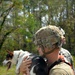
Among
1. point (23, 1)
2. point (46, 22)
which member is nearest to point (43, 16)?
point (46, 22)

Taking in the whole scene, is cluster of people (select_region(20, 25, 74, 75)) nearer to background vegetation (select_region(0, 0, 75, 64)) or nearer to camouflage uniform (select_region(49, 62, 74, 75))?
camouflage uniform (select_region(49, 62, 74, 75))

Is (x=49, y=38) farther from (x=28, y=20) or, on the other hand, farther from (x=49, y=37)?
(x=28, y=20)

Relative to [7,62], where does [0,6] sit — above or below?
below

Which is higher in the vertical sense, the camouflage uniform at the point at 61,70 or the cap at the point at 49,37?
the cap at the point at 49,37

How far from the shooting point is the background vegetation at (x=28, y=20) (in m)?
26.0

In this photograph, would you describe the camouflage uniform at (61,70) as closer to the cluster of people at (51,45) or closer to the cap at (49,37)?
the cluster of people at (51,45)

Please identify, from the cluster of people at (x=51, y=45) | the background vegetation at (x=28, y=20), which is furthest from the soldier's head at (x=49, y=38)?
the background vegetation at (x=28, y=20)

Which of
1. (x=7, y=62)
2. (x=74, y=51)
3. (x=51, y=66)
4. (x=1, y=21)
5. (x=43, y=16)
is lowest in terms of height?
(x=74, y=51)

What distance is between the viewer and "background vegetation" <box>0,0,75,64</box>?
2605 cm

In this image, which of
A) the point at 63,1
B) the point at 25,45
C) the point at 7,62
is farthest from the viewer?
the point at 63,1

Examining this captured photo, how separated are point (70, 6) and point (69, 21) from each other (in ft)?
11.3

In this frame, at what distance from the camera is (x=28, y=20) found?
27.9 metres

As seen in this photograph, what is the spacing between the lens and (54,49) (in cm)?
213

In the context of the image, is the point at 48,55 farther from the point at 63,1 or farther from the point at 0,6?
the point at 63,1
